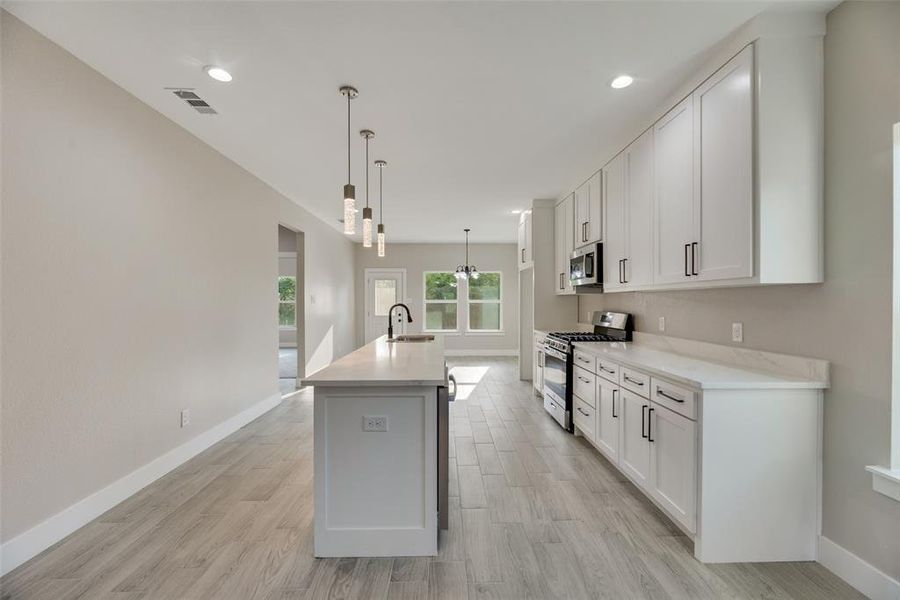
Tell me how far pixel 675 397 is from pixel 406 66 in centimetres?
237

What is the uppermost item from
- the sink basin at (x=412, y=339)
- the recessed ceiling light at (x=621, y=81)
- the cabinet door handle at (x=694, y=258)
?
the recessed ceiling light at (x=621, y=81)

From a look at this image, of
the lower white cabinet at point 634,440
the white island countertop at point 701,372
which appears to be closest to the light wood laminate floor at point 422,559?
the lower white cabinet at point 634,440

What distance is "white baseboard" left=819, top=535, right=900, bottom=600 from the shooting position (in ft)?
5.44

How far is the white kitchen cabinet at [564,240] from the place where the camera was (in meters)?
4.70

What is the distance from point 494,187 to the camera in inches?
187

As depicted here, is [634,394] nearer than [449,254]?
Yes

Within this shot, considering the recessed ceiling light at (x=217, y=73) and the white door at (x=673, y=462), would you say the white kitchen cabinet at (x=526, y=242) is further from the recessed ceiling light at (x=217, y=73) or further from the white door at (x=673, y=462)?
the recessed ceiling light at (x=217, y=73)

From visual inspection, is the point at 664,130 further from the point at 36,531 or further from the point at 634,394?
the point at 36,531

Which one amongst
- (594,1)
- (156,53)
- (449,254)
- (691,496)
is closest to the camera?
(594,1)

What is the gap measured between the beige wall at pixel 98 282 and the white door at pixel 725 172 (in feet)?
11.8

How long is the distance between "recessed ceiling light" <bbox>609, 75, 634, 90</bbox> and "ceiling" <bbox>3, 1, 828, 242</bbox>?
0.17 feet

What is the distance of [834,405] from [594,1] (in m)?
2.18

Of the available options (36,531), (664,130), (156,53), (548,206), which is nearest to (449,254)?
(548,206)

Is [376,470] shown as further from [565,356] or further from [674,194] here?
[674,194]
